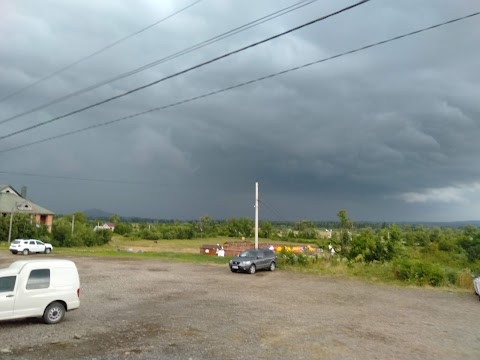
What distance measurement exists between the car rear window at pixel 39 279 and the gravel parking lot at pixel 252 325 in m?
1.19

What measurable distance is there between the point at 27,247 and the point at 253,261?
30.3 metres

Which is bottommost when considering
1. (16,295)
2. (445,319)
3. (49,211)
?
(445,319)

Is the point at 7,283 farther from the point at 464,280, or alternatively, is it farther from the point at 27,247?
the point at 27,247

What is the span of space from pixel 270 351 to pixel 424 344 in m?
4.43

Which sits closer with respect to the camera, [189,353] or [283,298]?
[189,353]

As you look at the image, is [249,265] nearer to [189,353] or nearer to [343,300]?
[343,300]

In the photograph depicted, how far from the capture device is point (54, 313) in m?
12.6

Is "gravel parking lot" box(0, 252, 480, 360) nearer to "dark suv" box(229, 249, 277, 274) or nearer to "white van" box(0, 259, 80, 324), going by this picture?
"white van" box(0, 259, 80, 324)

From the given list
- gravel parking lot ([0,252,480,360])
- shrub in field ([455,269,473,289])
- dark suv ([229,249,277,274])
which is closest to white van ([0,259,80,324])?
gravel parking lot ([0,252,480,360])

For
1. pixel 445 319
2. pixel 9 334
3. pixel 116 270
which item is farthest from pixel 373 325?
pixel 116 270

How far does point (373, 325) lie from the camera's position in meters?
13.3

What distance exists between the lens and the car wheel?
12.4 meters

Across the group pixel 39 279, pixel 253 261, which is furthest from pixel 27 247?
pixel 39 279

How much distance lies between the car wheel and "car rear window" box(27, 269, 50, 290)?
0.68 meters
